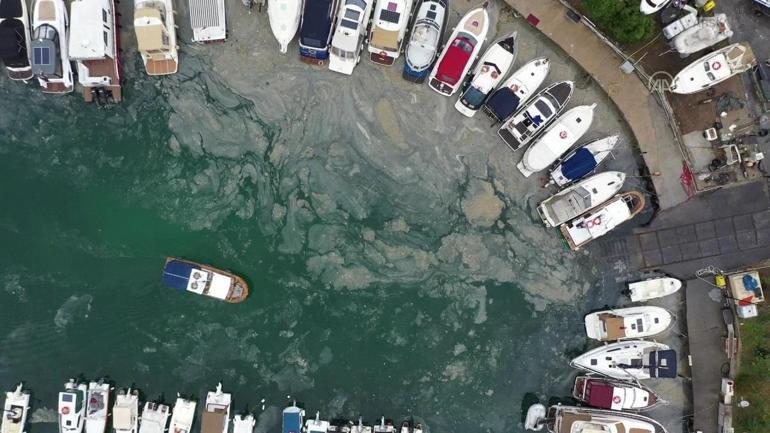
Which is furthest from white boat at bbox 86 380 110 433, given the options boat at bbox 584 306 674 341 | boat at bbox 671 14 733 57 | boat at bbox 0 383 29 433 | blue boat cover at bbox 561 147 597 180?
boat at bbox 671 14 733 57

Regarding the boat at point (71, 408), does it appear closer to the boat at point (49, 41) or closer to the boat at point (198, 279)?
the boat at point (198, 279)

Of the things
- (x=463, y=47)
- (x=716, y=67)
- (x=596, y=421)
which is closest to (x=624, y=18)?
(x=716, y=67)

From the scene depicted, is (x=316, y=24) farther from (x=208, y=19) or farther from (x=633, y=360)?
(x=633, y=360)

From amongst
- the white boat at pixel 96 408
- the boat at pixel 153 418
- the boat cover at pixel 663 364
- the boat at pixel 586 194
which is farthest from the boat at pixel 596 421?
the white boat at pixel 96 408

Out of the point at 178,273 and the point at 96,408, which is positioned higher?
the point at 178,273

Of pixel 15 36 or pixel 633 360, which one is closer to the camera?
pixel 15 36

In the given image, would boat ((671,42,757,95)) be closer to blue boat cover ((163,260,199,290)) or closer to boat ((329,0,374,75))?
boat ((329,0,374,75))

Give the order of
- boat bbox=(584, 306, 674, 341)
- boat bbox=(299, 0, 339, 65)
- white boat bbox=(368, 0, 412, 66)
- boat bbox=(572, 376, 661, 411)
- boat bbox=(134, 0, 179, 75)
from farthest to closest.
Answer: boat bbox=(572, 376, 661, 411), boat bbox=(584, 306, 674, 341), boat bbox=(299, 0, 339, 65), white boat bbox=(368, 0, 412, 66), boat bbox=(134, 0, 179, 75)
